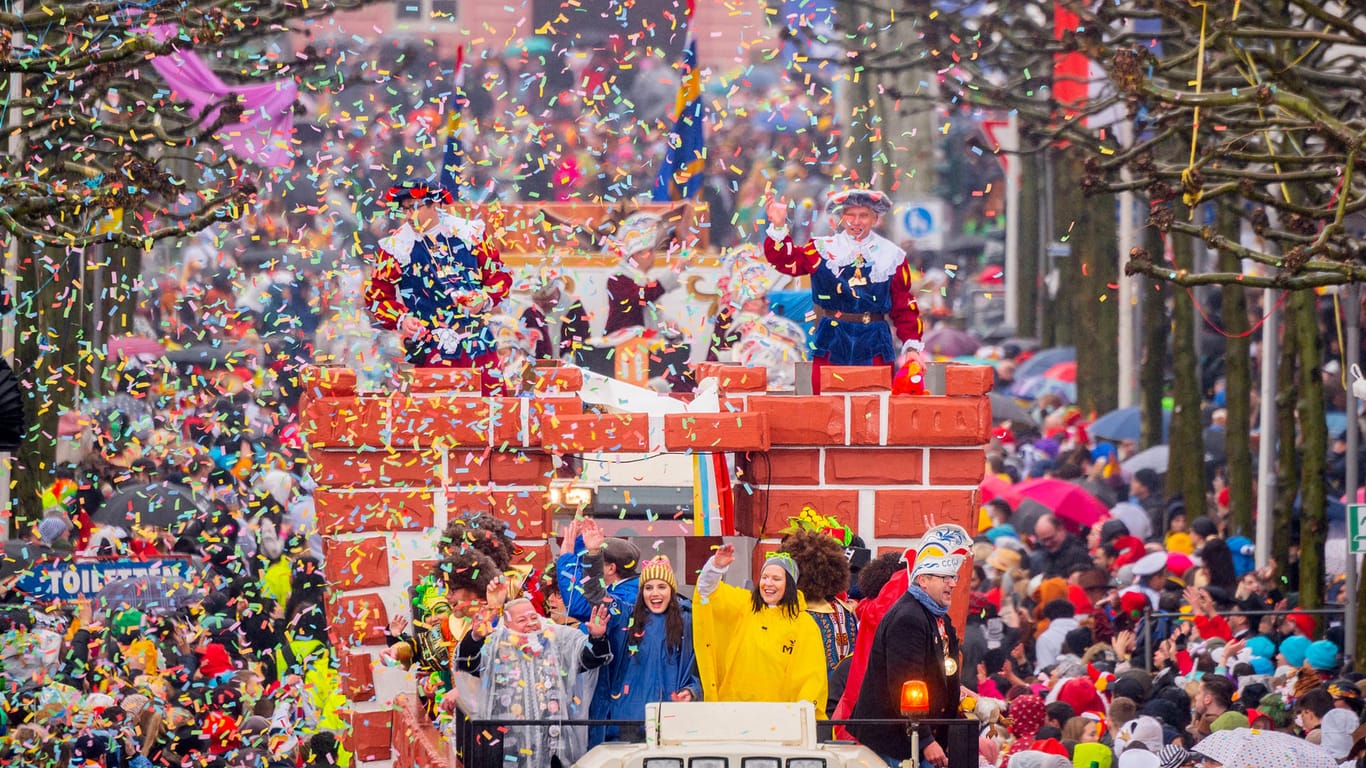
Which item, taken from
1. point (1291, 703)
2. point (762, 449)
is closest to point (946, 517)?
point (762, 449)

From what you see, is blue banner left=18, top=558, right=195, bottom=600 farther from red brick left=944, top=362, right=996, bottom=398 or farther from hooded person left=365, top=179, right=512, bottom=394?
red brick left=944, top=362, right=996, bottom=398

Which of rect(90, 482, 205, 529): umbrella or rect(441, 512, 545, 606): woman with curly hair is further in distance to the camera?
rect(90, 482, 205, 529): umbrella

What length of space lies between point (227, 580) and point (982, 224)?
4421 cm

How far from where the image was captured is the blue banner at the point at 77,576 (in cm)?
1695

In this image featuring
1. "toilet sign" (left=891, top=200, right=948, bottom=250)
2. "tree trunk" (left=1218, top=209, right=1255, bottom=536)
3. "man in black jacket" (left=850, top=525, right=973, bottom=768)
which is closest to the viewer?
"man in black jacket" (left=850, top=525, right=973, bottom=768)

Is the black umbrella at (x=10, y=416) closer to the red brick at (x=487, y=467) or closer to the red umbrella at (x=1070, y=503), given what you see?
the red brick at (x=487, y=467)

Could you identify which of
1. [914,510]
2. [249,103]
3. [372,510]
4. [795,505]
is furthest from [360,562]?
[249,103]

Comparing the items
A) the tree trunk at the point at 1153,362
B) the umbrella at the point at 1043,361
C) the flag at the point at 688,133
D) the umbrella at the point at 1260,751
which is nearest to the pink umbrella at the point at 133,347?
the flag at the point at 688,133

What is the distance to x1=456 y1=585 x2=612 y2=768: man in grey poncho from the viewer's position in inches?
443

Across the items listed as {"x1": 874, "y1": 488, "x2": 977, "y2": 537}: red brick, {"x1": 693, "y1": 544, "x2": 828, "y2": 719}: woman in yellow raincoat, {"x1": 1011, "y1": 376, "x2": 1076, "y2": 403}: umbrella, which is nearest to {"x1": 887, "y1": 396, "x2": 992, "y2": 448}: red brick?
{"x1": 874, "y1": 488, "x2": 977, "y2": 537}: red brick

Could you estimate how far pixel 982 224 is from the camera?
61625mm

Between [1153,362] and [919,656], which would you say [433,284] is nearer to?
[919,656]

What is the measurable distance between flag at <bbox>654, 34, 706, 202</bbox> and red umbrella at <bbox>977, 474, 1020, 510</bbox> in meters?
7.02

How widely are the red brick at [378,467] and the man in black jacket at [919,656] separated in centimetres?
319
